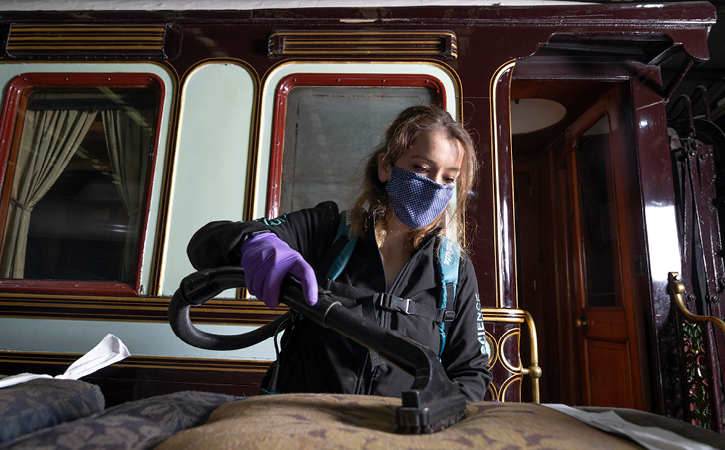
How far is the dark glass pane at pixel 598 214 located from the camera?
10.2 feet

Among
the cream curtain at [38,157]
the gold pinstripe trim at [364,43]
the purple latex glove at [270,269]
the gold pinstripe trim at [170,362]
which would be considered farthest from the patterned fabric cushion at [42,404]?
the cream curtain at [38,157]

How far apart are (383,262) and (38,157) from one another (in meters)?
2.72

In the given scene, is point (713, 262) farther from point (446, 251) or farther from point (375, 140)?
point (446, 251)

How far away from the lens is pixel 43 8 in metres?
2.98

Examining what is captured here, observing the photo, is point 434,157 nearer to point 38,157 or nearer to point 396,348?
point 396,348

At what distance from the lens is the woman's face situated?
1315 mm

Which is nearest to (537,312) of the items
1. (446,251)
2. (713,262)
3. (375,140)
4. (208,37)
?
(713,262)

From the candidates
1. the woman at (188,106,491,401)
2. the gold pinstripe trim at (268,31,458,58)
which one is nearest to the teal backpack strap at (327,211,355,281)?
the woman at (188,106,491,401)

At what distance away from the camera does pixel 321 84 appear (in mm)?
2643

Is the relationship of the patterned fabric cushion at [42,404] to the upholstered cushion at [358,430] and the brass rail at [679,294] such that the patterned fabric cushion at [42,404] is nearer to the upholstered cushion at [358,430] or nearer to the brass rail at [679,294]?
the upholstered cushion at [358,430]

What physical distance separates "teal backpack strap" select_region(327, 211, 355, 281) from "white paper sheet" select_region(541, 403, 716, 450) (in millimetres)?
646

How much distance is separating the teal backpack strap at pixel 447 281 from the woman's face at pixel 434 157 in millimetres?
225

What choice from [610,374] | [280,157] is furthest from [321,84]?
[610,374]

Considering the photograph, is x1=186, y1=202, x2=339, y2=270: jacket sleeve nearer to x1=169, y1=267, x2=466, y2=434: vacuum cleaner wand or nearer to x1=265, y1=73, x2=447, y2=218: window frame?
x1=169, y1=267, x2=466, y2=434: vacuum cleaner wand
